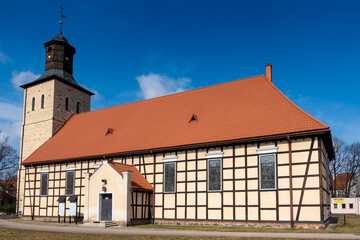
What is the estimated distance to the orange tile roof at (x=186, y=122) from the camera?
21.5 m

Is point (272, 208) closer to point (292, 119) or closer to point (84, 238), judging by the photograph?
point (292, 119)

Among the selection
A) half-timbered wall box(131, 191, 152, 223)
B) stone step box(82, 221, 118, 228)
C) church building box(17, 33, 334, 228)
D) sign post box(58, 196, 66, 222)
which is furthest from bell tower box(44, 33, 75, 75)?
stone step box(82, 221, 118, 228)

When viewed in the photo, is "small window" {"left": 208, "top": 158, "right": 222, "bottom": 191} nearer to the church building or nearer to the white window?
the church building

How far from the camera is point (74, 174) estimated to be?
28.4 metres

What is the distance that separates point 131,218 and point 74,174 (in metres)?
8.08

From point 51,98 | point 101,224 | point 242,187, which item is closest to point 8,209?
point 51,98

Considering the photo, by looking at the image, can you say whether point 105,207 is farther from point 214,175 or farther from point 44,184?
point 44,184

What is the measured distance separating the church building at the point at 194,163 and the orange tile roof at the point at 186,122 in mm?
96

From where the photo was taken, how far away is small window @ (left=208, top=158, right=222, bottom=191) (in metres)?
21.8

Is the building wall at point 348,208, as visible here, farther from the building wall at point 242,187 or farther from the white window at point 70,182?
the white window at point 70,182

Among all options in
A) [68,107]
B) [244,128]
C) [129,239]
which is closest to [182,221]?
[244,128]

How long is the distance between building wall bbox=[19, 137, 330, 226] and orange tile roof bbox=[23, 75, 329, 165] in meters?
0.92

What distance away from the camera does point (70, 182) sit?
28.7 metres

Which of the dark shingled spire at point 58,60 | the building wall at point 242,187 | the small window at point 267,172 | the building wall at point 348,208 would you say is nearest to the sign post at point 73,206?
the building wall at point 242,187
